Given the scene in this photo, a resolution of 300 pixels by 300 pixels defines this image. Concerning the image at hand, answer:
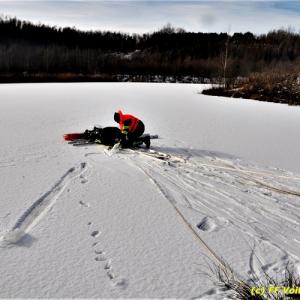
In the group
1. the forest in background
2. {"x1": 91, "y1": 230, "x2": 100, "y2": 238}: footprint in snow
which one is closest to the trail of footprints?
{"x1": 91, "y1": 230, "x2": 100, "y2": 238}: footprint in snow

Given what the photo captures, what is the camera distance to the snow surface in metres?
2.68

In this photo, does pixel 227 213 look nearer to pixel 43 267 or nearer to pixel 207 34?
pixel 43 267

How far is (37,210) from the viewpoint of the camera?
3.73 m

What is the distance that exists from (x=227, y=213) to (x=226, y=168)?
1.54 metres

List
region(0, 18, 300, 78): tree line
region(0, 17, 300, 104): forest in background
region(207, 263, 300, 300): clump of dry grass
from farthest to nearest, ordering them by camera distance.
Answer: region(0, 18, 300, 78): tree line, region(0, 17, 300, 104): forest in background, region(207, 263, 300, 300): clump of dry grass

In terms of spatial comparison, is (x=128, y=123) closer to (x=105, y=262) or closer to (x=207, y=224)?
(x=207, y=224)

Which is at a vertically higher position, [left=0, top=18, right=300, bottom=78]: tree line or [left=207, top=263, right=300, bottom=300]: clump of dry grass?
[left=0, top=18, right=300, bottom=78]: tree line

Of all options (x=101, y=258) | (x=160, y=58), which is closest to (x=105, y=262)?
(x=101, y=258)

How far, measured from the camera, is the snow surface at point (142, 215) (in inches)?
105

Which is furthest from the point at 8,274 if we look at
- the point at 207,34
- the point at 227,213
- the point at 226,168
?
the point at 207,34

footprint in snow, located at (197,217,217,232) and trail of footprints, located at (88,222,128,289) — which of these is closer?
trail of footprints, located at (88,222,128,289)

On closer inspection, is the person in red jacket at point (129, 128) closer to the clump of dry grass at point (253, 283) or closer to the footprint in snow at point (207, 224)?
the footprint in snow at point (207, 224)

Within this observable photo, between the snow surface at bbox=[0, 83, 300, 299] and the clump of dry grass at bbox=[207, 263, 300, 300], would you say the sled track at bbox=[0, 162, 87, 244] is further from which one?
the clump of dry grass at bbox=[207, 263, 300, 300]

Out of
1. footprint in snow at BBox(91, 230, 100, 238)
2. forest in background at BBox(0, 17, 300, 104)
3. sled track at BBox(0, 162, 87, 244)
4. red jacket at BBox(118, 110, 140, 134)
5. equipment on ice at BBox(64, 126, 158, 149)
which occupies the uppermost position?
forest in background at BBox(0, 17, 300, 104)
